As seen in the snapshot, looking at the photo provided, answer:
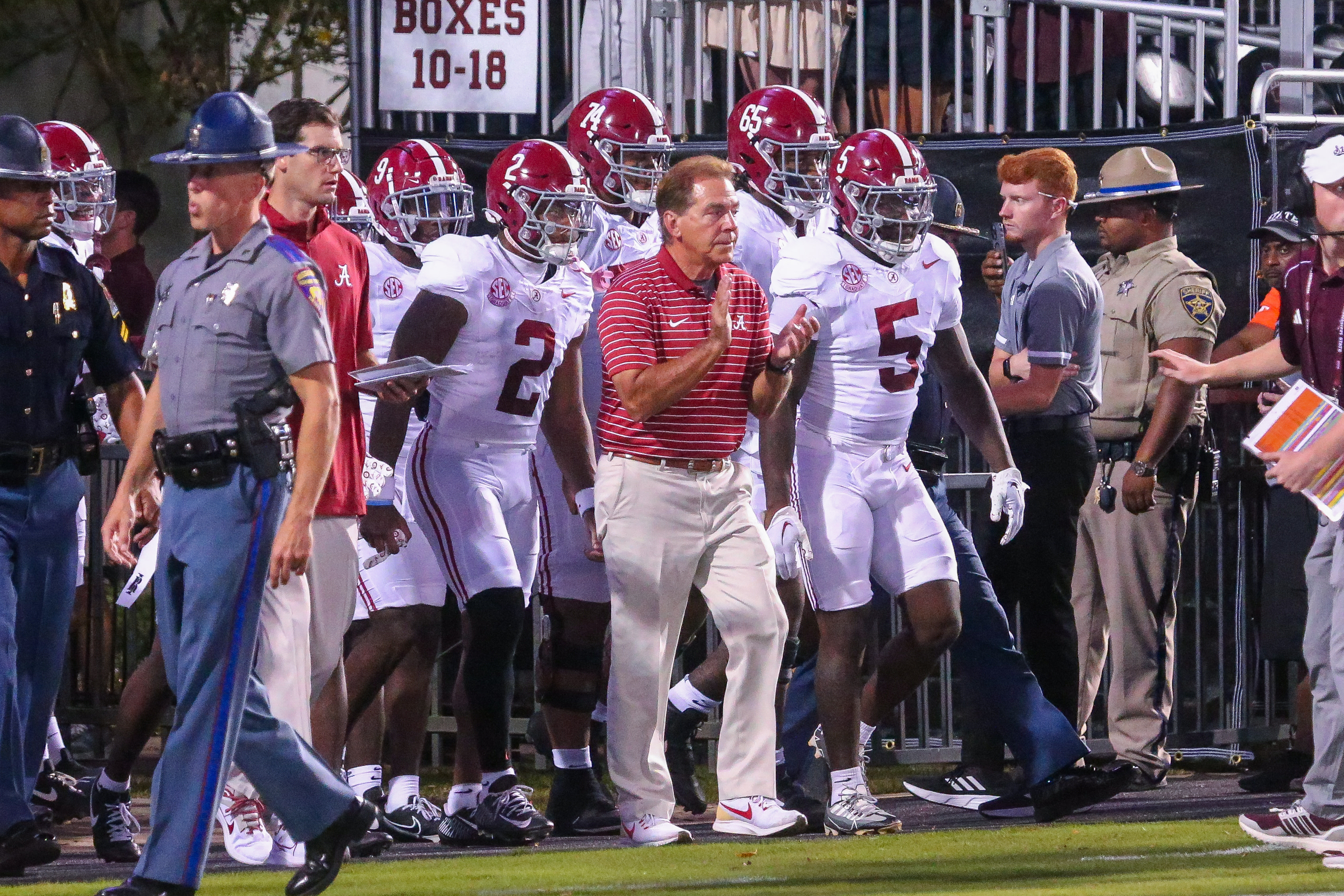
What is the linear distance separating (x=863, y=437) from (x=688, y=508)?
0.85 metres

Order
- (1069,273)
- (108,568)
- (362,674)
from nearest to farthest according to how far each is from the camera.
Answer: (362,674), (1069,273), (108,568)

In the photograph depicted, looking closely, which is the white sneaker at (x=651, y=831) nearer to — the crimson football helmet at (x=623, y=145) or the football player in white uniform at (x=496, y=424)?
the football player in white uniform at (x=496, y=424)

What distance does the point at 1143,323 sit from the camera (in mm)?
9172

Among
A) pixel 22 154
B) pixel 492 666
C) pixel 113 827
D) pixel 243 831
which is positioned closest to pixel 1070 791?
pixel 492 666

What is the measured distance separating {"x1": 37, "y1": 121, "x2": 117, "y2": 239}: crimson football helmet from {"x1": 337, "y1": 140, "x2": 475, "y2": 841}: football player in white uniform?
1.42m

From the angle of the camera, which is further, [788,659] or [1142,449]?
[1142,449]

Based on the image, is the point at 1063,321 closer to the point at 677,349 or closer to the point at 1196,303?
the point at 1196,303

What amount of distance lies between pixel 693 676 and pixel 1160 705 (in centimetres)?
192

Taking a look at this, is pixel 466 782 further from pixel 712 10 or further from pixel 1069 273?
pixel 712 10

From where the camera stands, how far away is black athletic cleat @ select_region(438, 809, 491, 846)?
24.9ft

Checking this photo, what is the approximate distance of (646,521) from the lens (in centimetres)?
722

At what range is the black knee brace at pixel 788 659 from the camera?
813cm

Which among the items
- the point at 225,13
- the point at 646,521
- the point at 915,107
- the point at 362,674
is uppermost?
the point at 225,13

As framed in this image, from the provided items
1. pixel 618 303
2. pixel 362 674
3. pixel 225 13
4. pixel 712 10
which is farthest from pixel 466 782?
pixel 225 13
